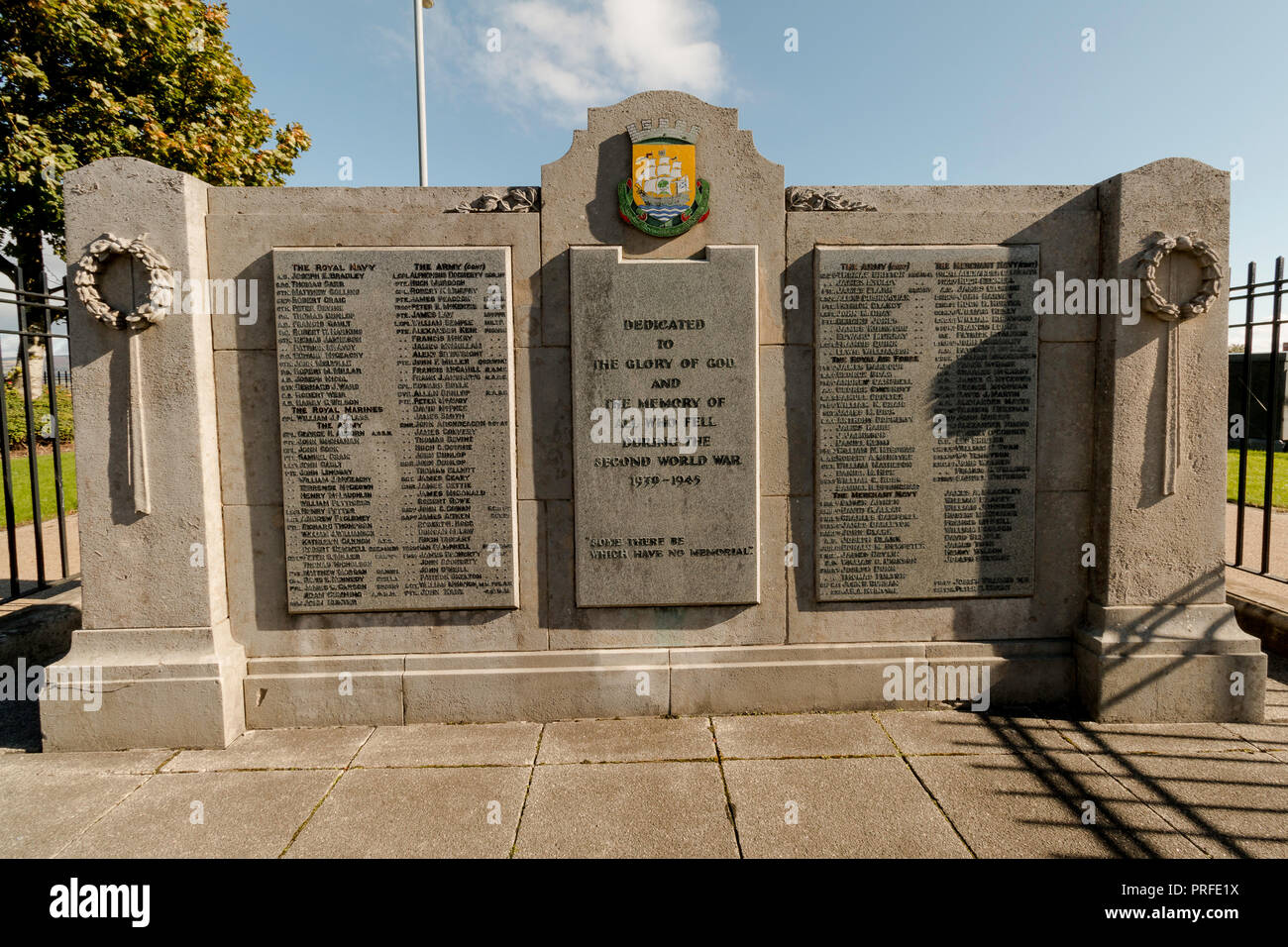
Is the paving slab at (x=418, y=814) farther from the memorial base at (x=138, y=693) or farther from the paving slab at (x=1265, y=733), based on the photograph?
the paving slab at (x=1265, y=733)

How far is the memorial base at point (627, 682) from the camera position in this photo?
5.38 metres

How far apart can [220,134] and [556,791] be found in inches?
711

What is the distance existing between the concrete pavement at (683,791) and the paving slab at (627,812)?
0.05ft

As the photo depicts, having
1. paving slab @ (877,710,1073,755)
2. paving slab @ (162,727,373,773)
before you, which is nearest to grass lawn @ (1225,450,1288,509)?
paving slab @ (877,710,1073,755)

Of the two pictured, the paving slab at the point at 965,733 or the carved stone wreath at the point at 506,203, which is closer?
the paving slab at the point at 965,733

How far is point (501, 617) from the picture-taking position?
5.48m

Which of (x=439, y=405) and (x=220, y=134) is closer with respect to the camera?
(x=439, y=405)

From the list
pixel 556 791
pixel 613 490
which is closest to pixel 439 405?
pixel 613 490

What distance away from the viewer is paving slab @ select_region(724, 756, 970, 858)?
3.81 meters

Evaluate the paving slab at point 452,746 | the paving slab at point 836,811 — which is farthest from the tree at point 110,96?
the paving slab at point 836,811

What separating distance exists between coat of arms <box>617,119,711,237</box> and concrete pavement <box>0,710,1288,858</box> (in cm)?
418

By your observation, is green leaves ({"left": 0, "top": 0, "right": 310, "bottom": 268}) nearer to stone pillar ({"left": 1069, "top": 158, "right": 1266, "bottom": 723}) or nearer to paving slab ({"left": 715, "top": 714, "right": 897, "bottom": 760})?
paving slab ({"left": 715, "top": 714, "right": 897, "bottom": 760})
